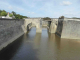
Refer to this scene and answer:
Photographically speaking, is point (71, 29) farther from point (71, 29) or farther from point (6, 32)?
point (6, 32)

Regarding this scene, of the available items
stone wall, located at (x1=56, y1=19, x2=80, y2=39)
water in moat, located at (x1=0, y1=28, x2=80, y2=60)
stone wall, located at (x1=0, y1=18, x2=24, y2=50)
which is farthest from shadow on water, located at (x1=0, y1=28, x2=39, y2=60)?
stone wall, located at (x1=56, y1=19, x2=80, y2=39)

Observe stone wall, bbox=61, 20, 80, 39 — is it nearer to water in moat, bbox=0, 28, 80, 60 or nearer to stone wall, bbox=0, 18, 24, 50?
water in moat, bbox=0, 28, 80, 60

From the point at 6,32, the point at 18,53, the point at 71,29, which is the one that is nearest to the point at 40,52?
the point at 18,53

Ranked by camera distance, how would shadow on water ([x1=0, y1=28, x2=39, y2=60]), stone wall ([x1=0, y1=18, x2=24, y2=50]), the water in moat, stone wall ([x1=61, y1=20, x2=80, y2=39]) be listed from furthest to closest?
stone wall ([x1=61, y1=20, x2=80, y2=39])
stone wall ([x1=0, y1=18, x2=24, y2=50])
the water in moat
shadow on water ([x1=0, y1=28, x2=39, y2=60])

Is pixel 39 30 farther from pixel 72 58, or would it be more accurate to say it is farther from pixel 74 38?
pixel 72 58

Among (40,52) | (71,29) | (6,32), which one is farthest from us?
(71,29)

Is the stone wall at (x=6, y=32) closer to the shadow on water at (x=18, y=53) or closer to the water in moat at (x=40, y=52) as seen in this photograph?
the water in moat at (x=40, y=52)

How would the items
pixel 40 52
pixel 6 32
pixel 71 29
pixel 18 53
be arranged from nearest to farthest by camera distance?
pixel 18 53 → pixel 40 52 → pixel 6 32 → pixel 71 29

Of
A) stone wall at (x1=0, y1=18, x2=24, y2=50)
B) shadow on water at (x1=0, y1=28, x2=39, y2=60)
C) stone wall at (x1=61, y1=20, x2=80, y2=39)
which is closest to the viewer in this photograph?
shadow on water at (x1=0, y1=28, x2=39, y2=60)

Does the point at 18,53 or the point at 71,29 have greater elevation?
the point at 71,29

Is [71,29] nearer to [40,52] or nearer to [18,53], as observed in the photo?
[40,52]

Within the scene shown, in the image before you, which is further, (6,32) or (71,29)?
(71,29)

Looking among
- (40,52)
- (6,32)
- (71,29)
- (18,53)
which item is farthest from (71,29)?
(6,32)

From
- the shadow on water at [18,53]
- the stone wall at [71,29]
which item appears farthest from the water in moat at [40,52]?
the stone wall at [71,29]
